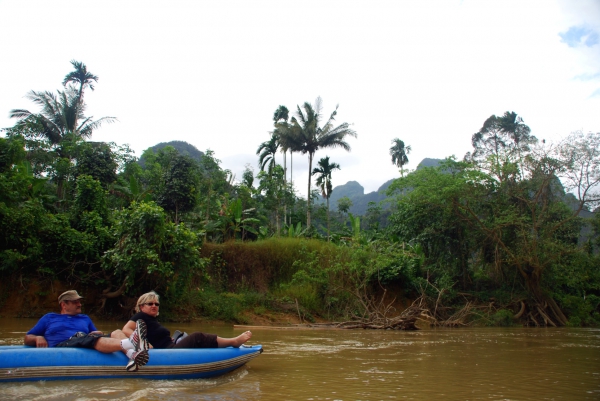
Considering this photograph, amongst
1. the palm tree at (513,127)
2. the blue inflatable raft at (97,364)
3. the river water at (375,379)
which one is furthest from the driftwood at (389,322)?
the palm tree at (513,127)

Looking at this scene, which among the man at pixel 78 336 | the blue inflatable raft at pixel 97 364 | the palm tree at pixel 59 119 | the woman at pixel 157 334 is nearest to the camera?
the blue inflatable raft at pixel 97 364

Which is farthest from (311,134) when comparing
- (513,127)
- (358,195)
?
(358,195)

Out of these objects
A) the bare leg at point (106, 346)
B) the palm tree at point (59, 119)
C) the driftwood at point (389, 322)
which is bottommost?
the driftwood at point (389, 322)

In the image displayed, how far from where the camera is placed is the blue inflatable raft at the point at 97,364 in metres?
4.62

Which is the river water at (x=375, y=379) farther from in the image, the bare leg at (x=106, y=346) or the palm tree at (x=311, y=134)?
the palm tree at (x=311, y=134)

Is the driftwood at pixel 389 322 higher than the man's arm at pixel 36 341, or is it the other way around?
the man's arm at pixel 36 341

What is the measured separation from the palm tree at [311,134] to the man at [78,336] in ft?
71.9

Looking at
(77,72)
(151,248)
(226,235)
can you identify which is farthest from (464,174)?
(77,72)

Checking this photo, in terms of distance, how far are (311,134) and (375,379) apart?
22.4 metres

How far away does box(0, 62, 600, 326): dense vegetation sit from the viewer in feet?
42.0

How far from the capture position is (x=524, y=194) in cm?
1792

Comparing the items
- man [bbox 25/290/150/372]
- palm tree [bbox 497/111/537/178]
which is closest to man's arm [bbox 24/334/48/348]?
man [bbox 25/290/150/372]

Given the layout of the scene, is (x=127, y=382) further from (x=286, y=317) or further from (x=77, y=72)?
(x=77, y=72)

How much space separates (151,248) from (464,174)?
44.2 feet
